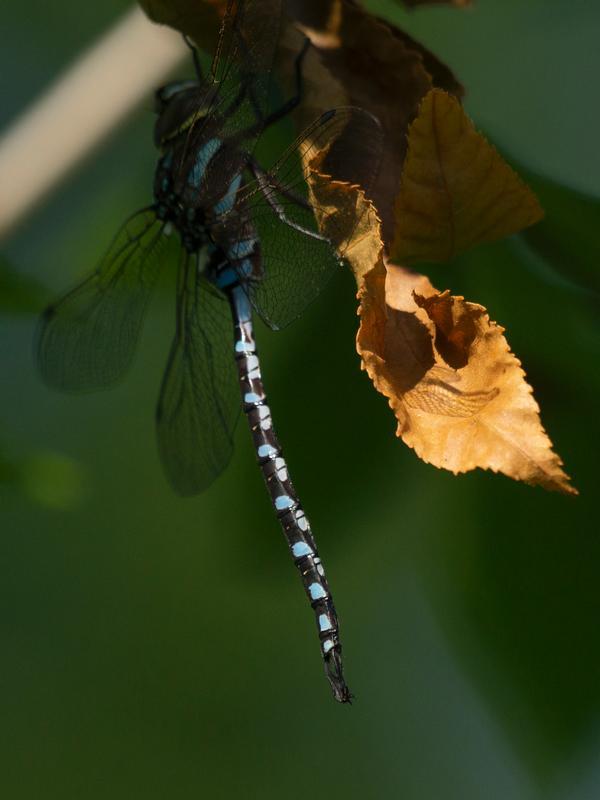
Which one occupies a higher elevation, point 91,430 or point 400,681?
point 91,430

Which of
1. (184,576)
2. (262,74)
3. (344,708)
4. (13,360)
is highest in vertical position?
(262,74)

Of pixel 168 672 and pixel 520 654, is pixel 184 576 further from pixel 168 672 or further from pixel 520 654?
pixel 520 654

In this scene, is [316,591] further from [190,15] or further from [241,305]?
[190,15]

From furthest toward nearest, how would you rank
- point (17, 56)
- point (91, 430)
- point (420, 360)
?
1. point (17, 56)
2. point (91, 430)
3. point (420, 360)

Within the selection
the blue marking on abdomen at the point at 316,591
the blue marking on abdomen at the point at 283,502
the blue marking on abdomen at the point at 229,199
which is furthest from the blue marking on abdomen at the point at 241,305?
the blue marking on abdomen at the point at 316,591

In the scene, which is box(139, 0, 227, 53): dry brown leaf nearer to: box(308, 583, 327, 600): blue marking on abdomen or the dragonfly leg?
the dragonfly leg

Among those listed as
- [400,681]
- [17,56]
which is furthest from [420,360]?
[17,56]
